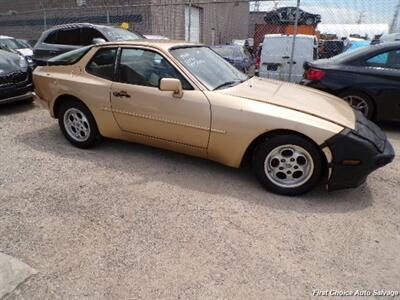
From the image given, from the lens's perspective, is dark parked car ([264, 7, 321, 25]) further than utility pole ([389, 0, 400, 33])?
Yes

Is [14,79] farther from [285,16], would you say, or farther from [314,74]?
[285,16]

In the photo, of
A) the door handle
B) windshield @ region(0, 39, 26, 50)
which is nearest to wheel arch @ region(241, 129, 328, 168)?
the door handle

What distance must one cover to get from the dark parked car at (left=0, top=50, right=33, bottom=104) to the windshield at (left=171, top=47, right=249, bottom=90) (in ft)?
12.8

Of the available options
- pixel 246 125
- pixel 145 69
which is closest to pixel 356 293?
pixel 246 125

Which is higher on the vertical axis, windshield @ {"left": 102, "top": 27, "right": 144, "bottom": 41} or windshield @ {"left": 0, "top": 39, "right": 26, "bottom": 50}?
windshield @ {"left": 102, "top": 27, "right": 144, "bottom": 41}

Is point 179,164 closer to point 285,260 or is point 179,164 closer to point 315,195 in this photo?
point 315,195

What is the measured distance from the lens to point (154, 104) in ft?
13.5

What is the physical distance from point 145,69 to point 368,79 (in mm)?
3728

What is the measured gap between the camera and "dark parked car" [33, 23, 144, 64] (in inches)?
320

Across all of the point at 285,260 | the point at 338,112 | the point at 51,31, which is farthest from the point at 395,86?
the point at 51,31

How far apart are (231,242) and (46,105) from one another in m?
3.66

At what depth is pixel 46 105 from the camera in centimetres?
523

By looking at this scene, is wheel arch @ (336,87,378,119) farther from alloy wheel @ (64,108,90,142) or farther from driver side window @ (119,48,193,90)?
alloy wheel @ (64,108,90,142)

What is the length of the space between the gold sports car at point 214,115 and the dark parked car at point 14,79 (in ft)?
6.96
